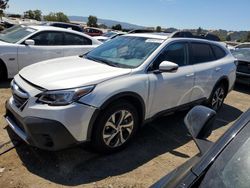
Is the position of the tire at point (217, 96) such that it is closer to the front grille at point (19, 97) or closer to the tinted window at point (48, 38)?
the front grille at point (19, 97)

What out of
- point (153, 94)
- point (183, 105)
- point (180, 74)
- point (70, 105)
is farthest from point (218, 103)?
point (70, 105)

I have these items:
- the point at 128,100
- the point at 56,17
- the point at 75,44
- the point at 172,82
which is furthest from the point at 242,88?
the point at 56,17

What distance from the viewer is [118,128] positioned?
4047 millimetres

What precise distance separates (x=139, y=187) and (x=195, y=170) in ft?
6.40

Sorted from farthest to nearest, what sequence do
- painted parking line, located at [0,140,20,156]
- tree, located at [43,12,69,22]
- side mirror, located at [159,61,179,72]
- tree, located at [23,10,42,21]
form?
1. tree, located at [23,10,42,21]
2. tree, located at [43,12,69,22]
3. side mirror, located at [159,61,179,72]
4. painted parking line, located at [0,140,20,156]

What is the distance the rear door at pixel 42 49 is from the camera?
24.1 feet

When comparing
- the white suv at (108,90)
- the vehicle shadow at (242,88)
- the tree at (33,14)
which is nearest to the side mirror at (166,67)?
the white suv at (108,90)

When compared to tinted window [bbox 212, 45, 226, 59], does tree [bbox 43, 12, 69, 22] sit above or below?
below

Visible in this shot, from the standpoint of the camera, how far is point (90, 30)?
90.3ft

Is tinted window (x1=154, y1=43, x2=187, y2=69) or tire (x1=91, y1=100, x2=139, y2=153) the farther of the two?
tinted window (x1=154, y1=43, x2=187, y2=69)

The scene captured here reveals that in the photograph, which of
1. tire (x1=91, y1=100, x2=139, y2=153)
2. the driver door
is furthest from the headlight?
the driver door

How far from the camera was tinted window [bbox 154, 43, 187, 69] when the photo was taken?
4.62m

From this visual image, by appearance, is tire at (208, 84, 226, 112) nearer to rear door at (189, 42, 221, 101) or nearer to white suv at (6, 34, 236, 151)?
rear door at (189, 42, 221, 101)

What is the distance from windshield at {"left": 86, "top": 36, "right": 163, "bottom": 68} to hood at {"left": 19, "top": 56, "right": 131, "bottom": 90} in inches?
8.8
